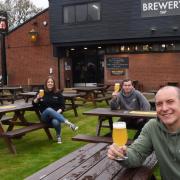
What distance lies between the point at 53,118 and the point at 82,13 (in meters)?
13.4

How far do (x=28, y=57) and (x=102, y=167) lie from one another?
64.2ft

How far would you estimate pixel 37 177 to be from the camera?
284cm

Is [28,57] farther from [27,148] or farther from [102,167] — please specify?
[102,167]

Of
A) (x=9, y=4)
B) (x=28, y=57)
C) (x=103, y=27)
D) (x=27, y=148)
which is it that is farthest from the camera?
(x=9, y=4)

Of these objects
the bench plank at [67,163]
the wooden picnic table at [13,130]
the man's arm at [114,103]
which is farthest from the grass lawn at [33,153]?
the bench plank at [67,163]

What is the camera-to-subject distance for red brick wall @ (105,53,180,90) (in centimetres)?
1820

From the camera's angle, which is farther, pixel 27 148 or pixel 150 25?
pixel 150 25

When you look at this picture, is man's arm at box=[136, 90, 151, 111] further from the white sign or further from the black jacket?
the white sign

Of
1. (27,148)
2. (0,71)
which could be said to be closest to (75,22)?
(0,71)

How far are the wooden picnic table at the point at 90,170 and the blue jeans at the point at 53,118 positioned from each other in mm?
3750

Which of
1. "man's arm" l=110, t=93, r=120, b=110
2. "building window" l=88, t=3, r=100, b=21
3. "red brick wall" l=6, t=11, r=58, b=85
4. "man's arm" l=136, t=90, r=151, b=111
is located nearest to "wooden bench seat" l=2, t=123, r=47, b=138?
"man's arm" l=110, t=93, r=120, b=110

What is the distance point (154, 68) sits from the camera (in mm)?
18688

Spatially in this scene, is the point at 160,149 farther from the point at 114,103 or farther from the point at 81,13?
the point at 81,13

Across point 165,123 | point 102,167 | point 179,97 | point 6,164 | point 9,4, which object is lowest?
point 6,164
